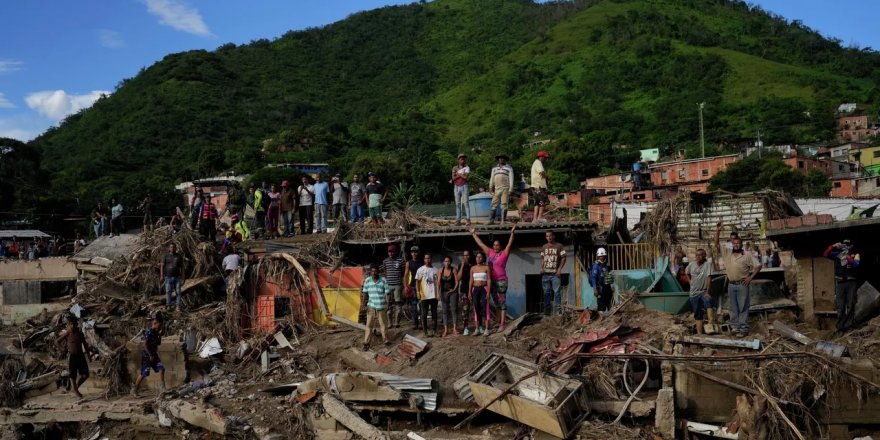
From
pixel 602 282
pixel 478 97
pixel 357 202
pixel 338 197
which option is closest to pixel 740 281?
pixel 602 282

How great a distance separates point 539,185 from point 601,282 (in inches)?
107

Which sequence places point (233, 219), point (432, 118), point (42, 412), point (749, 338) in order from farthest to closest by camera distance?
point (432, 118) < point (233, 219) < point (42, 412) < point (749, 338)

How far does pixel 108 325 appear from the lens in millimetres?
16031

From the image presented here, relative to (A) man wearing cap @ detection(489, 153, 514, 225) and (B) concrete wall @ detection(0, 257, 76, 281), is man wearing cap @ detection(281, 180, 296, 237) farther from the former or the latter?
(A) man wearing cap @ detection(489, 153, 514, 225)

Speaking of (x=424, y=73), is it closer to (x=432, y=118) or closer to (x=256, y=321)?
(x=432, y=118)

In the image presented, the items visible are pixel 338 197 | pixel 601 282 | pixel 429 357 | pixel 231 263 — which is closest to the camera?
pixel 429 357

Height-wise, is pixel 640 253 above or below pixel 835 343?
above

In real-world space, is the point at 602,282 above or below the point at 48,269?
below

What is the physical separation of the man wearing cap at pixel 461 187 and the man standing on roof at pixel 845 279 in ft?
23.3

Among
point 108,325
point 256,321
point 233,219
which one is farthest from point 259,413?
point 233,219

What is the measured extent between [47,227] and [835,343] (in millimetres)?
35990

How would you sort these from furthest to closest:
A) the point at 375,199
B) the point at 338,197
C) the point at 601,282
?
the point at 338,197 < the point at 375,199 < the point at 601,282

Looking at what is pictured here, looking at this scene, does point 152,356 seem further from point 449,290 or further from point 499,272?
point 499,272

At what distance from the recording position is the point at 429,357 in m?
13.0
